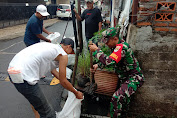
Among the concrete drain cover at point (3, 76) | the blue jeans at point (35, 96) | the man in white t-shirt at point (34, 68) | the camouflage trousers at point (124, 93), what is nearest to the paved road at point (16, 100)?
the concrete drain cover at point (3, 76)

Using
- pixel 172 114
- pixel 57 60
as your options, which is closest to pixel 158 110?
pixel 172 114

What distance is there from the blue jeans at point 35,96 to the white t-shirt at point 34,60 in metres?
0.10

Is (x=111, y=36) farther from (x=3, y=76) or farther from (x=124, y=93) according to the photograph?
(x=3, y=76)

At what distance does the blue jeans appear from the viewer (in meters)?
2.14

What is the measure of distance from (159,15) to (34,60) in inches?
82.8

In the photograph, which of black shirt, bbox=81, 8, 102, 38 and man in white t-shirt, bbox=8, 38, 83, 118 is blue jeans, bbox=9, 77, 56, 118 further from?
black shirt, bbox=81, 8, 102, 38

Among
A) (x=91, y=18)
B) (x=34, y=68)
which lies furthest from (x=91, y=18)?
(x=34, y=68)

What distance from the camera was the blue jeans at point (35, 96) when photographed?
2137 mm

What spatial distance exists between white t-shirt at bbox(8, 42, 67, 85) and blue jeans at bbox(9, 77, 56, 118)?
0.10 m

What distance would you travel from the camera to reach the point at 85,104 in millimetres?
3322

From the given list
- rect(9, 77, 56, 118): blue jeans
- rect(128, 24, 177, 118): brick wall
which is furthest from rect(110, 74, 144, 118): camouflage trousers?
rect(9, 77, 56, 118): blue jeans

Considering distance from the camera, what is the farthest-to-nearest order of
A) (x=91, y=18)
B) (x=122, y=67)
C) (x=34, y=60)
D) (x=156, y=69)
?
(x=91, y=18), (x=156, y=69), (x=122, y=67), (x=34, y=60)

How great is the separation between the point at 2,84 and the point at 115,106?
3446mm

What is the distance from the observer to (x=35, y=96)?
2.20 m
